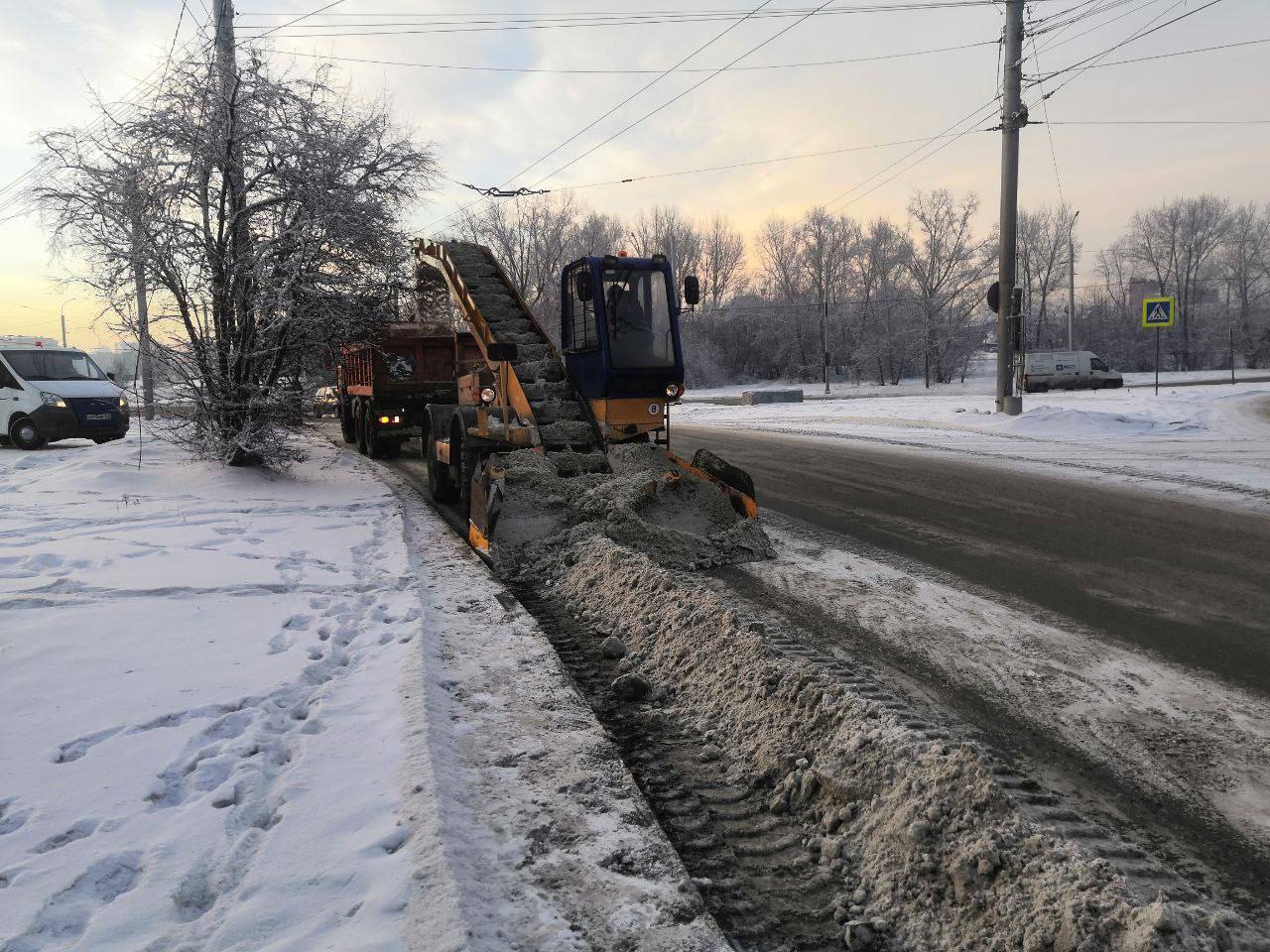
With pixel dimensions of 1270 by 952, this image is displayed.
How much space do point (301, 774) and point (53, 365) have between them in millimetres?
18103

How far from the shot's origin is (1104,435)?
1614 cm

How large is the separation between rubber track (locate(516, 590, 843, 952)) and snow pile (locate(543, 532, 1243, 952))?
0.09 meters

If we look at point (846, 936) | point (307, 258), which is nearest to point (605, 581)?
point (846, 936)

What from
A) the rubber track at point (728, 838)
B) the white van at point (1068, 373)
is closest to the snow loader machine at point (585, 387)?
the rubber track at point (728, 838)

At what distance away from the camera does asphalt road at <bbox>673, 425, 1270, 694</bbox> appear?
520 centimetres

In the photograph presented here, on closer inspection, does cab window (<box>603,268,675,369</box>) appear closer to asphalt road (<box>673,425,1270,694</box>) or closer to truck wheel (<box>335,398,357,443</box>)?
asphalt road (<box>673,425,1270,694</box>)

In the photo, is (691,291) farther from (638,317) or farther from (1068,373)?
(1068,373)

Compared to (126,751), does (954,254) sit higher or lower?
higher

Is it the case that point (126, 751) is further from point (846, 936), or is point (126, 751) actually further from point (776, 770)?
point (846, 936)

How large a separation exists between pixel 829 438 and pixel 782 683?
580 inches

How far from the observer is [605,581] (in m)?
6.10

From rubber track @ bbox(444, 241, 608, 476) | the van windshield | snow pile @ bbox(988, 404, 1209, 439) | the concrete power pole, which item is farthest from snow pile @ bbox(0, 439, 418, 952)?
snow pile @ bbox(988, 404, 1209, 439)

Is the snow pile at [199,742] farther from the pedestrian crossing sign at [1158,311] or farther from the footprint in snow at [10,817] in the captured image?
the pedestrian crossing sign at [1158,311]

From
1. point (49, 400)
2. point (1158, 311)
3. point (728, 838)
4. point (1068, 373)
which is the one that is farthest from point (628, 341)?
point (1068, 373)
